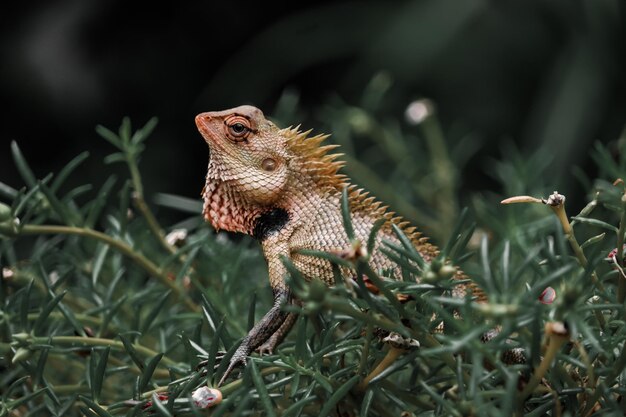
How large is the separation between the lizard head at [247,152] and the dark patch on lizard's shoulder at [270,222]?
0.01 metres

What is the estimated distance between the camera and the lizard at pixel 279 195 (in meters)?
0.78

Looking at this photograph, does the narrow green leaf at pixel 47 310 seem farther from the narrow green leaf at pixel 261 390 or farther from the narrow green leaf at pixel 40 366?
the narrow green leaf at pixel 261 390

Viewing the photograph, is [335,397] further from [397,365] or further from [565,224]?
[565,224]

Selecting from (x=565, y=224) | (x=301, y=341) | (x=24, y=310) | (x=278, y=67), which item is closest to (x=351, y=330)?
(x=301, y=341)

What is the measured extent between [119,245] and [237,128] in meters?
0.17

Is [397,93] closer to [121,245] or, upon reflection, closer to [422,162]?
[422,162]

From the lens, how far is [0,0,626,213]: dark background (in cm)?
206

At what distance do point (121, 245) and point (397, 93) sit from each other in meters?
1.45

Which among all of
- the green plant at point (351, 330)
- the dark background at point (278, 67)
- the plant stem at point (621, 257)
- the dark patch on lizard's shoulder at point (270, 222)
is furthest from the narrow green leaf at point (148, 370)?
the dark background at point (278, 67)

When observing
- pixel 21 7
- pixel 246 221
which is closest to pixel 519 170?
pixel 246 221

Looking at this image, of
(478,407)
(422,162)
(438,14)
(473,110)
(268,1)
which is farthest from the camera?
(268,1)

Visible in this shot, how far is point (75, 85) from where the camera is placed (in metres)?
2.17

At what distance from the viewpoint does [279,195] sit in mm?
812

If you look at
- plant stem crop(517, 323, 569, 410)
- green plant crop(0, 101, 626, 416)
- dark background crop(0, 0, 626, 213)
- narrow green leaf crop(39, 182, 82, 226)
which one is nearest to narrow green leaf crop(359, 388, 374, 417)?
green plant crop(0, 101, 626, 416)
